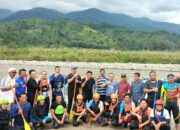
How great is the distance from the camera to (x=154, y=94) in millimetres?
10305

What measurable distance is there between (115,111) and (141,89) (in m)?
0.98

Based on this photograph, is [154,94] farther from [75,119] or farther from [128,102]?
[75,119]

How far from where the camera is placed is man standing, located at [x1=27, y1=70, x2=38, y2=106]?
1053 cm

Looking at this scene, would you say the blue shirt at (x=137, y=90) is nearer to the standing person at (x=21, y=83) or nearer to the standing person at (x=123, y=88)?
the standing person at (x=123, y=88)

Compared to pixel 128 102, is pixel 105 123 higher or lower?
lower

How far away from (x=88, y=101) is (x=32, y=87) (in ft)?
6.42

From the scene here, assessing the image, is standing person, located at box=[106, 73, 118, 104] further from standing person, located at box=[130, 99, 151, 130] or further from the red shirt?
standing person, located at box=[130, 99, 151, 130]

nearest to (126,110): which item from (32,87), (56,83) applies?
(56,83)

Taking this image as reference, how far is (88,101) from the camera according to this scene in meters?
11.6

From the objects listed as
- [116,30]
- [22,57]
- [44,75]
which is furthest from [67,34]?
[44,75]

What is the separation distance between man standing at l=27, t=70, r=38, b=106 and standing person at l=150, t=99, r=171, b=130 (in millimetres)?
3379

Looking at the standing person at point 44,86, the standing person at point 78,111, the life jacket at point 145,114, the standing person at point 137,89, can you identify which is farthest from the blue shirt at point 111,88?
the standing person at point 44,86

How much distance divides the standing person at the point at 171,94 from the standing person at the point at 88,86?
237cm

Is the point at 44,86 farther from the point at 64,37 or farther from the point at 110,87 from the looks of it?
the point at 64,37
